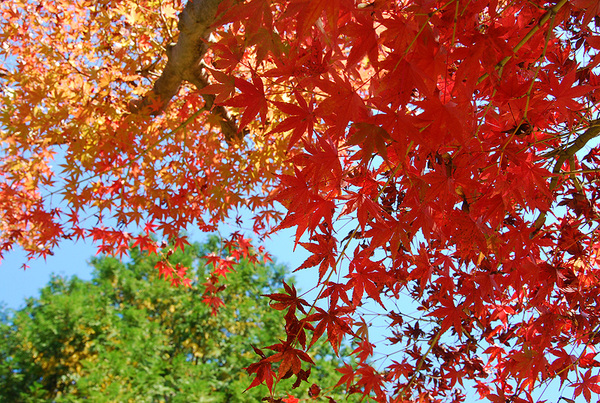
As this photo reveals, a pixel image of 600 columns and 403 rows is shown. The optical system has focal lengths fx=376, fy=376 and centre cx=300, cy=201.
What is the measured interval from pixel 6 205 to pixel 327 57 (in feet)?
12.0

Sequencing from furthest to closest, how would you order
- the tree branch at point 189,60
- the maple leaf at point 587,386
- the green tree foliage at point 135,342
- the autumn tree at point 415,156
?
the green tree foliage at point 135,342, the tree branch at point 189,60, the maple leaf at point 587,386, the autumn tree at point 415,156

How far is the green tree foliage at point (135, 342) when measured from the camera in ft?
18.9

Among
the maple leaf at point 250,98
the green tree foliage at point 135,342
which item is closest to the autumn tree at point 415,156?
the maple leaf at point 250,98

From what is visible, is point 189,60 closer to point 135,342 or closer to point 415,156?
point 415,156

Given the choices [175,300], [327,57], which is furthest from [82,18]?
[175,300]

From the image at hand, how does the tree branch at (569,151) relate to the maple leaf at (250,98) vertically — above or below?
above

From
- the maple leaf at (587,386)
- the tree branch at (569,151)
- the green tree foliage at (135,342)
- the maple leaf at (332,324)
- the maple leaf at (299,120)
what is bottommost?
the maple leaf at (332,324)

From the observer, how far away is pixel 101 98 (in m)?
2.69

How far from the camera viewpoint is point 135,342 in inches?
246

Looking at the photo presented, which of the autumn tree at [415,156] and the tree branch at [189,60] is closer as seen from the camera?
the autumn tree at [415,156]

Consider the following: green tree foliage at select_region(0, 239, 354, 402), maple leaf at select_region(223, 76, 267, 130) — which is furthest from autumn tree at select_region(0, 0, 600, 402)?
green tree foliage at select_region(0, 239, 354, 402)

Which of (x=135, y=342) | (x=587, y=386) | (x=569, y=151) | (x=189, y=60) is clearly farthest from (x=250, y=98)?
A: (x=135, y=342)

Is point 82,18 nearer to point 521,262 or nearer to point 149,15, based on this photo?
point 149,15

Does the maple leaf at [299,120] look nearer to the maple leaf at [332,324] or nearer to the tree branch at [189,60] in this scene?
the maple leaf at [332,324]
